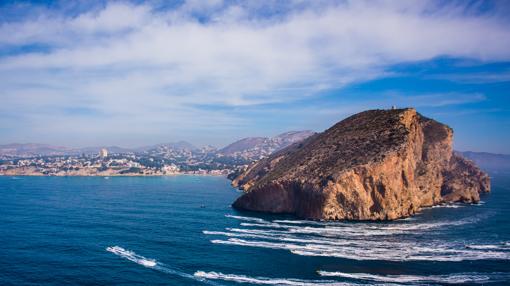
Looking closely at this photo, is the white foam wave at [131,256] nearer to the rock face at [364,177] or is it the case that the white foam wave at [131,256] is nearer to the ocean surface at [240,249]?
the ocean surface at [240,249]

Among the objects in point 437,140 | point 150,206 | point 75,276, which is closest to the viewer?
point 75,276

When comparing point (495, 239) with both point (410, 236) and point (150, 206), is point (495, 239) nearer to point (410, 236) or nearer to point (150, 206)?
point (410, 236)

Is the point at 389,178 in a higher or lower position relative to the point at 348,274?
higher

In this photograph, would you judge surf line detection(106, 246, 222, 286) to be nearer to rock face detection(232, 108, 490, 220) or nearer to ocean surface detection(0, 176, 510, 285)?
ocean surface detection(0, 176, 510, 285)

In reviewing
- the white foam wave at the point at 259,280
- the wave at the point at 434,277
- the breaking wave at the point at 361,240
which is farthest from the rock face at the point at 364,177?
the white foam wave at the point at 259,280

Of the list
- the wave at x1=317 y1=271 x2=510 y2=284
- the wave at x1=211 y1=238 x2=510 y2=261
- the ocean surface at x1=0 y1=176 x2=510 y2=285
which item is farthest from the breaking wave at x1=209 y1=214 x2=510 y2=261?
the wave at x1=317 y1=271 x2=510 y2=284

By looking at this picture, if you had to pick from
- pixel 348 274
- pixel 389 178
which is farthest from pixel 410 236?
pixel 348 274

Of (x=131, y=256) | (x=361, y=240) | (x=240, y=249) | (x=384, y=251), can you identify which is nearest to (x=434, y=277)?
(x=384, y=251)

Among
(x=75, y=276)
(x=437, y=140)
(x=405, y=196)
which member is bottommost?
(x=75, y=276)
